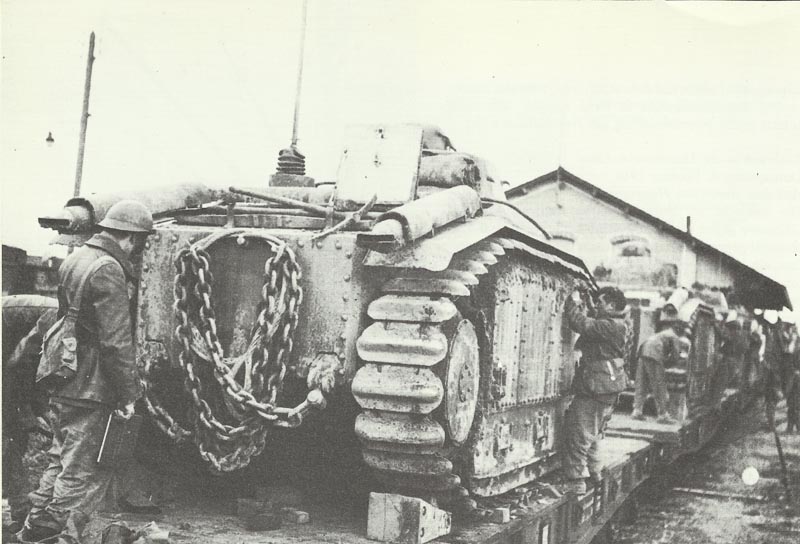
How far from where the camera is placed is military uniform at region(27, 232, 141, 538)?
4.66 m

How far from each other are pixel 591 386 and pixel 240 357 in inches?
136

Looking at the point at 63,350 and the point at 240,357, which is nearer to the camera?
the point at 63,350

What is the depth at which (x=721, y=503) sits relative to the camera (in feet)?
32.2

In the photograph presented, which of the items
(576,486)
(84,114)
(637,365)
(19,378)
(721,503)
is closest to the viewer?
(19,378)

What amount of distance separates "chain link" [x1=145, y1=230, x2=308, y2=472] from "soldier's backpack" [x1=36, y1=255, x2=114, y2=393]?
2.36ft

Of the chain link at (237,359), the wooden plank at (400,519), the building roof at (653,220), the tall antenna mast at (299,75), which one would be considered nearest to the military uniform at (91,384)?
the chain link at (237,359)

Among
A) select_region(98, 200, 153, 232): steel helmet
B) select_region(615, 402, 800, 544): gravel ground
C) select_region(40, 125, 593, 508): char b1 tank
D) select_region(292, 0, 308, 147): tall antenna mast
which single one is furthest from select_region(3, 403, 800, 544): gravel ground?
select_region(292, 0, 308, 147): tall antenna mast

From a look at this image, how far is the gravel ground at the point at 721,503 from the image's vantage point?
8.38m

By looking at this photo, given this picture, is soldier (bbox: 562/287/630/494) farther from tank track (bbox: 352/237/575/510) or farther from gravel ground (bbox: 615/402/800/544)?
tank track (bbox: 352/237/575/510)

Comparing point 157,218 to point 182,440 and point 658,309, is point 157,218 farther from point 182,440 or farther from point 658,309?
point 658,309

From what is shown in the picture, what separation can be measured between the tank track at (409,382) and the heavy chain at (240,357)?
0.44m

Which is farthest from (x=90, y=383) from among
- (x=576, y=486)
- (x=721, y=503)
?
(x=721, y=503)

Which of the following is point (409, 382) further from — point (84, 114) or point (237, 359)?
point (84, 114)

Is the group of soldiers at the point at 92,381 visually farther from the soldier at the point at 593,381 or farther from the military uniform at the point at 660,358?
the military uniform at the point at 660,358
